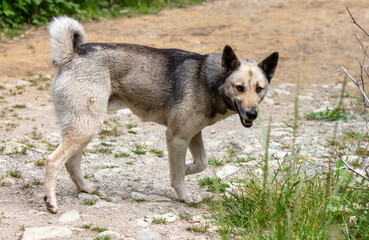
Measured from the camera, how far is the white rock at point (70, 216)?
4.07 metres

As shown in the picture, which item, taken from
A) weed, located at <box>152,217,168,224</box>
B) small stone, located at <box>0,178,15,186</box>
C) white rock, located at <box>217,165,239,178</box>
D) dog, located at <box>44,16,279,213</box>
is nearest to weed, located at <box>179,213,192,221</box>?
weed, located at <box>152,217,168,224</box>

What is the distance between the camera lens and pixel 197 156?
512 centimetres

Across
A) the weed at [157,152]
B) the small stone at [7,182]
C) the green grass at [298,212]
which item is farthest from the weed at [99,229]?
Result: the weed at [157,152]

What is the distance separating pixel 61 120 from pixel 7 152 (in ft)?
5.21

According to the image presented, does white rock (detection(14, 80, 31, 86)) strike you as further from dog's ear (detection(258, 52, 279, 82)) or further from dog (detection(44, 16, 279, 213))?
dog's ear (detection(258, 52, 279, 82))

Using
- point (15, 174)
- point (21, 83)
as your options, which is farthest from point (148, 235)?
point (21, 83)

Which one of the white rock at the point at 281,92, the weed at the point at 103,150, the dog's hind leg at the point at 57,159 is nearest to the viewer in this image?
the dog's hind leg at the point at 57,159

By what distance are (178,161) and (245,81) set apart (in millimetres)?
1078

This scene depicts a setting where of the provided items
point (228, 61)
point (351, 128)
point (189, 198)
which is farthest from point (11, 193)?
point (351, 128)

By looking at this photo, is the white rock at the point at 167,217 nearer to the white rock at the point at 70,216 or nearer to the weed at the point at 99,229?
the weed at the point at 99,229

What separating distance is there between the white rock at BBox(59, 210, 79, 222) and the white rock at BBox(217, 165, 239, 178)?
1.87 m

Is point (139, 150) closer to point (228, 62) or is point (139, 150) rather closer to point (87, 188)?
point (87, 188)

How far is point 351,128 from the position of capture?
277 inches

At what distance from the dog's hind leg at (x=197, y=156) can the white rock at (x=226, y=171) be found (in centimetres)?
41
